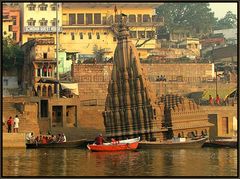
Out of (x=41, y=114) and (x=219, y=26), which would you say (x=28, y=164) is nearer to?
(x=41, y=114)

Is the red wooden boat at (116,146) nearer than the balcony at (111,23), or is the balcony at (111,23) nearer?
the red wooden boat at (116,146)

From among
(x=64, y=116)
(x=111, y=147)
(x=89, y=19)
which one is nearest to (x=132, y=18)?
(x=89, y=19)

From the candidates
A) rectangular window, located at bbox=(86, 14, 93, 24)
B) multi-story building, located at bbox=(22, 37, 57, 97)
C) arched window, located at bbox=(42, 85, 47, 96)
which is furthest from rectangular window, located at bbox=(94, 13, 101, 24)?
arched window, located at bbox=(42, 85, 47, 96)

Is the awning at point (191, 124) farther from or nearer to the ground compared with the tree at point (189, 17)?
nearer to the ground

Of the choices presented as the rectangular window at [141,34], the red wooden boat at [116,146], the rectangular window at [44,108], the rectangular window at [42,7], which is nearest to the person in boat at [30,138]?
the red wooden boat at [116,146]

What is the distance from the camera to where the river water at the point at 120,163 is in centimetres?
1725

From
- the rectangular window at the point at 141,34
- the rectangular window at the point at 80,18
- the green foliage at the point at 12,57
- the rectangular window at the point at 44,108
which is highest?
the rectangular window at the point at 80,18

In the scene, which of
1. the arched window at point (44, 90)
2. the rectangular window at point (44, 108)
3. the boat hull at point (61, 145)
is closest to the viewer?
the boat hull at point (61, 145)

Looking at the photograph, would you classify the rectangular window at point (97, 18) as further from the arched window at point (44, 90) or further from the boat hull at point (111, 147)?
the boat hull at point (111, 147)

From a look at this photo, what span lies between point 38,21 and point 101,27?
4764 mm

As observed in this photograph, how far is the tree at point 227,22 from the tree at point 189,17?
1673 mm

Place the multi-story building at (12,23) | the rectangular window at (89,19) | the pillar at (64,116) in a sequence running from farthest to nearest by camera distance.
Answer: the rectangular window at (89,19)
the multi-story building at (12,23)
the pillar at (64,116)

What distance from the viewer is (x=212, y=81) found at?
45.6 metres

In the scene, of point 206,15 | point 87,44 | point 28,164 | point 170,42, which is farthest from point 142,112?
point 206,15
